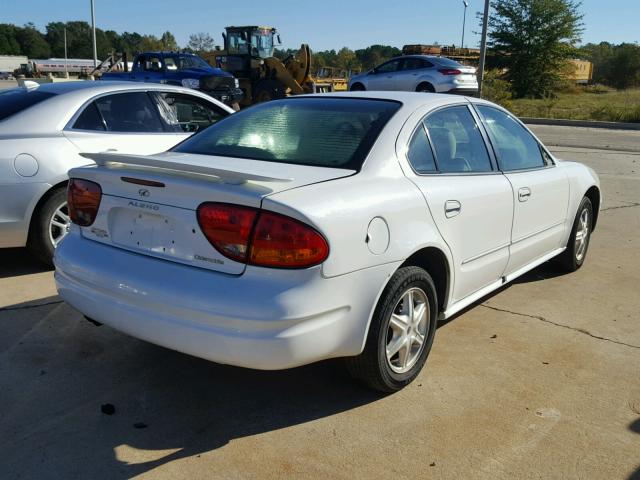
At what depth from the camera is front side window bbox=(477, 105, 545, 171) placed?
14.5 feet

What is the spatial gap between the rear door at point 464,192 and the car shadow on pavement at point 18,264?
344cm

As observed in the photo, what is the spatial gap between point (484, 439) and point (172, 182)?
1877 mm

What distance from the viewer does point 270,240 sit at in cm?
271

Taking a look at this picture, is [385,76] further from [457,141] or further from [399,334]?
[399,334]

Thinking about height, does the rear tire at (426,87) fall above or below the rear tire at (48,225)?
above

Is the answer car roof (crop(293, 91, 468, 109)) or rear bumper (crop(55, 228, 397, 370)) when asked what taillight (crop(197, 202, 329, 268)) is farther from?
car roof (crop(293, 91, 468, 109))

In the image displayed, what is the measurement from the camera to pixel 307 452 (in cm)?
287

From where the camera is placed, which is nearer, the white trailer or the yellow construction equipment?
the yellow construction equipment

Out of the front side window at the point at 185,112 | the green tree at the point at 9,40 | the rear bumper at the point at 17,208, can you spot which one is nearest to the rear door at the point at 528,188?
the front side window at the point at 185,112

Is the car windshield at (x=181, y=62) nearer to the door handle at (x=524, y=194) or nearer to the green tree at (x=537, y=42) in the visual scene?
the door handle at (x=524, y=194)

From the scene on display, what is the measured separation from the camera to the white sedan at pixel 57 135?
4895 millimetres

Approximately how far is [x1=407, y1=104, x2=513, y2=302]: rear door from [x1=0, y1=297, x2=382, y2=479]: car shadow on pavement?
3.30ft

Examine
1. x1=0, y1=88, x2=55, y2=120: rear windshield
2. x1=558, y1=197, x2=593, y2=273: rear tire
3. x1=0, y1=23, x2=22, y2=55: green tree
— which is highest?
x1=0, y1=23, x2=22, y2=55: green tree

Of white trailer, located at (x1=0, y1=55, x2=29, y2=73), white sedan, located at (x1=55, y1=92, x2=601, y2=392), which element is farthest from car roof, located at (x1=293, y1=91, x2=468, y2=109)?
white trailer, located at (x1=0, y1=55, x2=29, y2=73)
